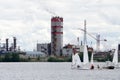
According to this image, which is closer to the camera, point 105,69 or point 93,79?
point 93,79

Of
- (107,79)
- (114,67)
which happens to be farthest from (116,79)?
(114,67)

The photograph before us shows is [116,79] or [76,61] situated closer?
[116,79]

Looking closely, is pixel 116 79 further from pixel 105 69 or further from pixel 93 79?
pixel 105 69

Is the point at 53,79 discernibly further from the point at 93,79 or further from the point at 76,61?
the point at 76,61

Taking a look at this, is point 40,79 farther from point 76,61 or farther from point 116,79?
point 76,61

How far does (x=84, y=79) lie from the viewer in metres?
117

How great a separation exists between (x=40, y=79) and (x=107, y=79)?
1397cm

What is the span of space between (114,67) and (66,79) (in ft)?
220

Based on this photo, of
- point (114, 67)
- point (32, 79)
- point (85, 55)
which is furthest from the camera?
point (114, 67)

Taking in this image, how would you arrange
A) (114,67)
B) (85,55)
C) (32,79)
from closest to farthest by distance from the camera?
1. (32,79)
2. (85,55)
3. (114,67)

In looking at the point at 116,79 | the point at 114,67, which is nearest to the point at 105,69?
the point at 114,67

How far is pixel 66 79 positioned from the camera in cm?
11569

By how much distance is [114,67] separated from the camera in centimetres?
18088

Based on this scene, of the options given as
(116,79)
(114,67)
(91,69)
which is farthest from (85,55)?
(116,79)
